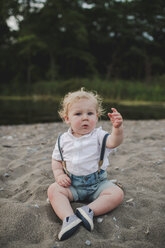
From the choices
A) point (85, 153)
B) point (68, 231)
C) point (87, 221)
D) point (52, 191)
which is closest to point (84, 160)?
point (85, 153)

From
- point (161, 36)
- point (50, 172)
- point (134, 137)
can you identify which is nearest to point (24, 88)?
point (161, 36)

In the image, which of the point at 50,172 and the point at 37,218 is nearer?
the point at 37,218

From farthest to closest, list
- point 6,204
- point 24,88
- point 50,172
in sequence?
point 24,88 < point 50,172 < point 6,204

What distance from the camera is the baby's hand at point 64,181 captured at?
2424 mm

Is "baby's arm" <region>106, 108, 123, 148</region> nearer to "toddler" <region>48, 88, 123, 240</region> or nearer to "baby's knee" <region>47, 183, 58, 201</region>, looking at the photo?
"toddler" <region>48, 88, 123, 240</region>

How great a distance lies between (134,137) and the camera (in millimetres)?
5527

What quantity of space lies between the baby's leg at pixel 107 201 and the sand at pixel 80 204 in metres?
0.07

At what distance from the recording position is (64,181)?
7.97 ft

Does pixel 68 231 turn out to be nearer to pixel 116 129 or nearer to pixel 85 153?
pixel 85 153

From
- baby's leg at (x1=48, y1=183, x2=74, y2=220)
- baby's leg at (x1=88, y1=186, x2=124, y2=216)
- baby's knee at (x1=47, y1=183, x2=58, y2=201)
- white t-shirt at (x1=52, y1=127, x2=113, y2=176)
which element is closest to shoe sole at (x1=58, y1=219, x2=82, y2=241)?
baby's leg at (x1=48, y1=183, x2=74, y2=220)

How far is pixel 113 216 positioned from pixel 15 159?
202 centimetres

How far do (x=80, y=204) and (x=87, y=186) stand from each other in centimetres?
18

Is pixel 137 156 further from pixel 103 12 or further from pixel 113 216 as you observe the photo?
pixel 103 12

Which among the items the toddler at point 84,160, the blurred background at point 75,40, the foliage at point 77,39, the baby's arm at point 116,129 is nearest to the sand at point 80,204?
the toddler at point 84,160
